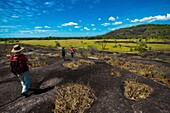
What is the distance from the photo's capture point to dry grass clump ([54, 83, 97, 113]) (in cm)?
696

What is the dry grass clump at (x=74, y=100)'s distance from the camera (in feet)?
22.8

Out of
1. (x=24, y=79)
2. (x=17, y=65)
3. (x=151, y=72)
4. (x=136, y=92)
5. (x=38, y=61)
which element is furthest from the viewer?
(x=38, y=61)

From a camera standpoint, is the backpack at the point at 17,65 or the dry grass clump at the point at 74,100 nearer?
the dry grass clump at the point at 74,100

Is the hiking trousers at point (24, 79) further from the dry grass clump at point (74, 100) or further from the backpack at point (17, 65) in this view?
the dry grass clump at point (74, 100)

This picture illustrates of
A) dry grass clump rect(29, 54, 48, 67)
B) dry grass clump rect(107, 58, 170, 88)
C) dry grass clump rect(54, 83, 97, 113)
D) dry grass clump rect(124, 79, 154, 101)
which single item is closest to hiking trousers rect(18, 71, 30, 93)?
dry grass clump rect(54, 83, 97, 113)

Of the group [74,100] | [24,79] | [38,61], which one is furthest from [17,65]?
[38,61]

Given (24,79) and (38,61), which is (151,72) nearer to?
(38,61)

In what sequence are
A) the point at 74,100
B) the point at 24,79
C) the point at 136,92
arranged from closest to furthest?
the point at 74,100 < the point at 24,79 < the point at 136,92

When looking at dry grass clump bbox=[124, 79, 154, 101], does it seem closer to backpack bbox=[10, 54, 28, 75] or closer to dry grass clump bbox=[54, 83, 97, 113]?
dry grass clump bbox=[54, 83, 97, 113]

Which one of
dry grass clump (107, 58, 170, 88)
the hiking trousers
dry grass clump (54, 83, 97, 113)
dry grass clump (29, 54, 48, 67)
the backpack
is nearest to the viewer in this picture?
dry grass clump (54, 83, 97, 113)

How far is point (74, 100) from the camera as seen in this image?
747 centimetres

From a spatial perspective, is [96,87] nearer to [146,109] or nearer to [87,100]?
[87,100]

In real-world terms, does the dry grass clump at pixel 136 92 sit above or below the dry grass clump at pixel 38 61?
below

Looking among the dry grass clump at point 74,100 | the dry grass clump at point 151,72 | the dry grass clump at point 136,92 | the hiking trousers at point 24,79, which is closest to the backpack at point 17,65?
the hiking trousers at point 24,79
